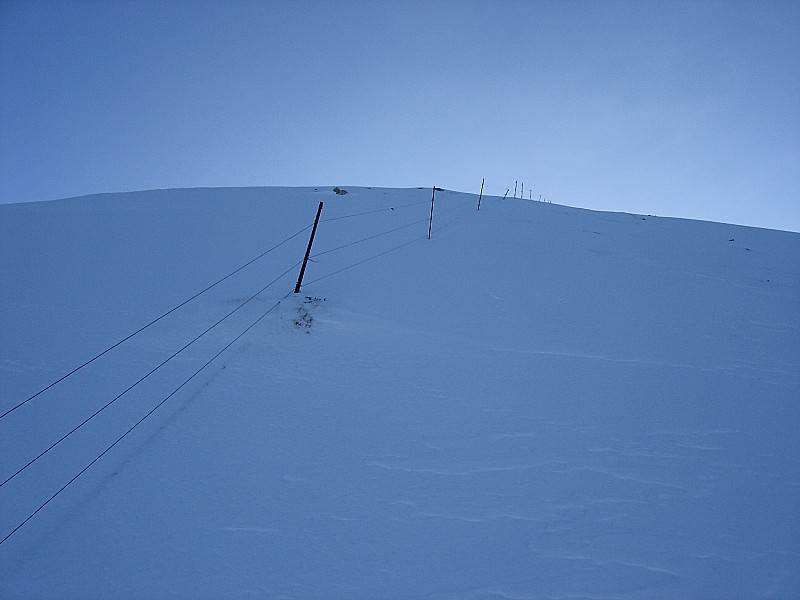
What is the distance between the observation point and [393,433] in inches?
236

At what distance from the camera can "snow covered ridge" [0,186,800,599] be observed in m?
4.13

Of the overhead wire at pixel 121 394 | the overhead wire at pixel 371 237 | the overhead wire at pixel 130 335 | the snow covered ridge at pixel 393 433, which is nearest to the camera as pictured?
the snow covered ridge at pixel 393 433

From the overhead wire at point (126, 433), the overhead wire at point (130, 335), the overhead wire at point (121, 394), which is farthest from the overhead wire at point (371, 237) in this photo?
the overhead wire at point (126, 433)

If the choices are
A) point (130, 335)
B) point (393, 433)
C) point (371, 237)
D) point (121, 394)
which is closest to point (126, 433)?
point (121, 394)

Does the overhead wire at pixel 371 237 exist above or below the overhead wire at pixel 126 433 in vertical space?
above

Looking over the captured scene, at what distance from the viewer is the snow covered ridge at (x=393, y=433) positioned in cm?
413

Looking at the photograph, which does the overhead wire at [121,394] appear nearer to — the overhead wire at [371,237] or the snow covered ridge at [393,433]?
the snow covered ridge at [393,433]

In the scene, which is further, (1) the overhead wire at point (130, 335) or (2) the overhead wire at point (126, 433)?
(1) the overhead wire at point (130, 335)

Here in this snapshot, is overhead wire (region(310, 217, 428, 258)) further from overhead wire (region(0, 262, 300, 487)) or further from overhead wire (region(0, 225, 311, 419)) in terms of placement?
overhead wire (region(0, 262, 300, 487))

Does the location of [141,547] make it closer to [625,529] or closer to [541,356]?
[625,529]

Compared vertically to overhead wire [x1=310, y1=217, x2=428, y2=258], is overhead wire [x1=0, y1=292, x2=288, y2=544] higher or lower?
lower

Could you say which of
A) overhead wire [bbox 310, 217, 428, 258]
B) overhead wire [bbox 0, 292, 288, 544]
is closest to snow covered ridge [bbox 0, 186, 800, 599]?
overhead wire [bbox 0, 292, 288, 544]

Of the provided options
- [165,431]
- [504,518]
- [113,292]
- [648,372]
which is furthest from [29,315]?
[648,372]

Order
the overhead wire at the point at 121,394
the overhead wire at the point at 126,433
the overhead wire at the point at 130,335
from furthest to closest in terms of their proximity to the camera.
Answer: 1. the overhead wire at the point at 130,335
2. the overhead wire at the point at 121,394
3. the overhead wire at the point at 126,433
